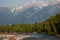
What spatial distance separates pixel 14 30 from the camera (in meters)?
122

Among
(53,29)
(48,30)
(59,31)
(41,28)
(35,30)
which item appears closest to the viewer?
(59,31)

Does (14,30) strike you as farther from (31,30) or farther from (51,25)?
(51,25)

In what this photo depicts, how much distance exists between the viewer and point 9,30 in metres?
121

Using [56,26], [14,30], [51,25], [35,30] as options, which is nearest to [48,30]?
[51,25]

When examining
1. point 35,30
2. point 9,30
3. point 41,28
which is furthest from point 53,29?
point 9,30

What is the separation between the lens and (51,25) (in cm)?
8519

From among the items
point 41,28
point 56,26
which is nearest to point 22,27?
point 41,28

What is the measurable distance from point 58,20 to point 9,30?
165ft

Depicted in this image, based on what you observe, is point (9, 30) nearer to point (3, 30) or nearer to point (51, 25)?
point (3, 30)

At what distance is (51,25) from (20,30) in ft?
134

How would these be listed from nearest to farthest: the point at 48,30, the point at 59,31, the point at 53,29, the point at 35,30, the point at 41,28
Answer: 1. the point at 59,31
2. the point at 53,29
3. the point at 48,30
4. the point at 41,28
5. the point at 35,30

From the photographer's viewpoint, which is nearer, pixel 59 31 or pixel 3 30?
pixel 59 31

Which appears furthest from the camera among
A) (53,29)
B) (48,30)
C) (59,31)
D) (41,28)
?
(41,28)

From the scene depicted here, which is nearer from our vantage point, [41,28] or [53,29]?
[53,29]
